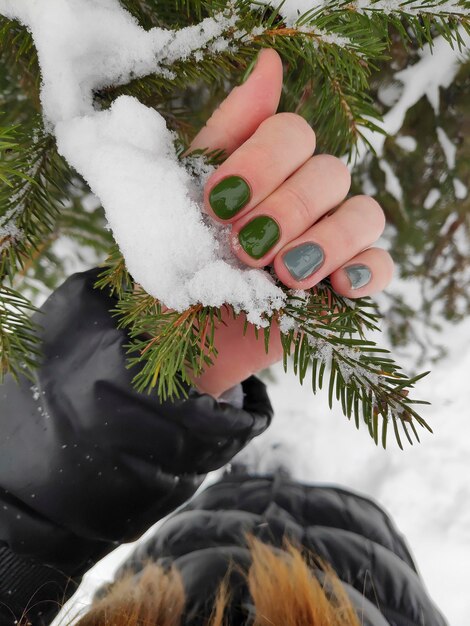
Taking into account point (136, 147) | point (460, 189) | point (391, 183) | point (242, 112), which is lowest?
point (136, 147)

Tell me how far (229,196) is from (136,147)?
4.7 inches

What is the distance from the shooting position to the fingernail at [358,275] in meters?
0.66

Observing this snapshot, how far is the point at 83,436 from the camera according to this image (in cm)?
79

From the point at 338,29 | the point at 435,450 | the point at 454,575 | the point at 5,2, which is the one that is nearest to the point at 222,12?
the point at 338,29

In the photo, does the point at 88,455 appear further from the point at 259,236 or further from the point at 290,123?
the point at 290,123

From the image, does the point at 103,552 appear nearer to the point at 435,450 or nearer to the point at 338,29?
the point at 338,29

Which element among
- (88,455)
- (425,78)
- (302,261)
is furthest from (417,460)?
(302,261)

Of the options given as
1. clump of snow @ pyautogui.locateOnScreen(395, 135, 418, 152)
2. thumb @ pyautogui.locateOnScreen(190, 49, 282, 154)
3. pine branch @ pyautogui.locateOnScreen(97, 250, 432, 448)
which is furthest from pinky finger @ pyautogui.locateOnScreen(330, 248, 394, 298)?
clump of snow @ pyautogui.locateOnScreen(395, 135, 418, 152)

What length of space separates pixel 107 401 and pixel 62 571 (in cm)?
41

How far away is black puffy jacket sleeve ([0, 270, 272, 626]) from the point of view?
79cm

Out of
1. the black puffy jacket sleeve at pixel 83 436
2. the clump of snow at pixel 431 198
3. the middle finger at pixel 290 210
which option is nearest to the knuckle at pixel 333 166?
the middle finger at pixel 290 210

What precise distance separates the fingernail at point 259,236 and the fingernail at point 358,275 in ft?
0.45

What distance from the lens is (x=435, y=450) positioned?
2.36m

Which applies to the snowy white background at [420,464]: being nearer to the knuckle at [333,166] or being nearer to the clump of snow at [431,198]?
the clump of snow at [431,198]
